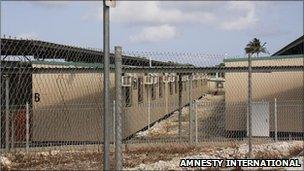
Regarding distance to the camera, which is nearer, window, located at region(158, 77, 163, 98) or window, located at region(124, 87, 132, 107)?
window, located at region(124, 87, 132, 107)

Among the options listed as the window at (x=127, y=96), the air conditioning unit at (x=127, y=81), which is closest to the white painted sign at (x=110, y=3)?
the air conditioning unit at (x=127, y=81)

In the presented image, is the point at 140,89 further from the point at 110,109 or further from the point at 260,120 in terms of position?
the point at 110,109

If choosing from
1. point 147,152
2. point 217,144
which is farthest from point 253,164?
point 217,144

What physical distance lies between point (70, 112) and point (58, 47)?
10.1 feet

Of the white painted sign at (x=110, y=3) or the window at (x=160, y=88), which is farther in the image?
the window at (x=160, y=88)

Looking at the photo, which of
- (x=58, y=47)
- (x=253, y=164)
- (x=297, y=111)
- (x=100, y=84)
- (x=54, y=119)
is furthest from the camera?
(x=297, y=111)

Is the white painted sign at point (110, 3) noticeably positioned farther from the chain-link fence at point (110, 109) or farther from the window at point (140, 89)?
the window at point (140, 89)

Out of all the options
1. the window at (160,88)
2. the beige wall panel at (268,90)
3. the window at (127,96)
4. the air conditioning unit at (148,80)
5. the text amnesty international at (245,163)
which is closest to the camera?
the text amnesty international at (245,163)

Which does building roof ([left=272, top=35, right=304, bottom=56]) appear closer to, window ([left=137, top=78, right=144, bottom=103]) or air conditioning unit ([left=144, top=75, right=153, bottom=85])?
air conditioning unit ([left=144, top=75, right=153, bottom=85])

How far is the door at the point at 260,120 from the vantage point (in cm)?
2130

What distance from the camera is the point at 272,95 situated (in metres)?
24.3

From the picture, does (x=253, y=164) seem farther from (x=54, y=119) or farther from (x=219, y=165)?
(x=54, y=119)

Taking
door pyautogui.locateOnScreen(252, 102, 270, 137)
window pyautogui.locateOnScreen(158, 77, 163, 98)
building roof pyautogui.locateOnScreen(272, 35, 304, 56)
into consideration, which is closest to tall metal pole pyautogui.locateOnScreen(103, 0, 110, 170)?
door pyautogui.locateOnScreen(252, 102, 270, 137)

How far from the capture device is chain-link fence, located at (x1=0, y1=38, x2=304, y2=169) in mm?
16125
